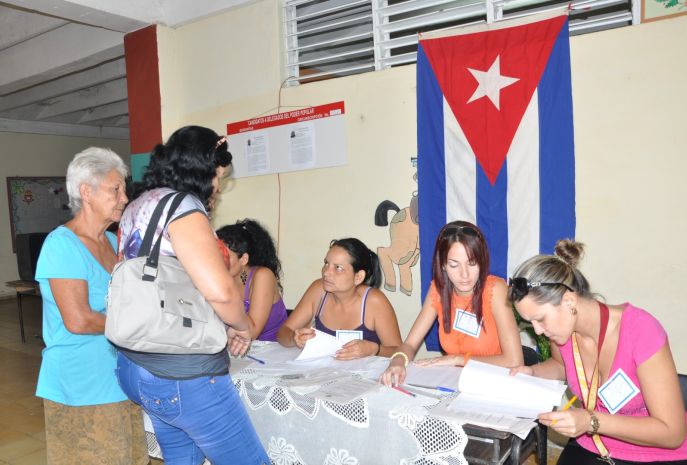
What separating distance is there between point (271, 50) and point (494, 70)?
5.39 ft

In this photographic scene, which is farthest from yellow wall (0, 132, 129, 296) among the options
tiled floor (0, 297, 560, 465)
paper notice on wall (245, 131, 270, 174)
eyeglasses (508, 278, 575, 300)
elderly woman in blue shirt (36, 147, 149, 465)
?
eyeglasses (508, 278, 575, 300)

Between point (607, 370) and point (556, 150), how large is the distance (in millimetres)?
1432

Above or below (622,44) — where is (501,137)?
below

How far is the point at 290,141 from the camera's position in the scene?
149 inches

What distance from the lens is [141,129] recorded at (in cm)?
443

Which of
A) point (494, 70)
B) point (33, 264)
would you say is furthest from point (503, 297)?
point (33, 264)

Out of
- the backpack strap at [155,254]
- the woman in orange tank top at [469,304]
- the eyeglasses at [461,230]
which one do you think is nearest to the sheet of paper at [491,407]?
the woman in orange tank top at [469,304]

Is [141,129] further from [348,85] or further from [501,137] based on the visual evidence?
[501,137]

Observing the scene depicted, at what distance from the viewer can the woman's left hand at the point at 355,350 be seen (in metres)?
2.16

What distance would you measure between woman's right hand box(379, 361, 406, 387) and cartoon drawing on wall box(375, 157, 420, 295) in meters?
1.49

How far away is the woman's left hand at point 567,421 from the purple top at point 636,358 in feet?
0.71

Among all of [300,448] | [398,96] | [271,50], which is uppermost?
[271,50]

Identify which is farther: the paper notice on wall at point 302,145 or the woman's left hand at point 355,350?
the paper notice on wall at point 302,145

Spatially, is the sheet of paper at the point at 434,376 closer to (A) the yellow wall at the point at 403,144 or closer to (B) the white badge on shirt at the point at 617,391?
(B) the white badge on shirt at the point at 617,391
